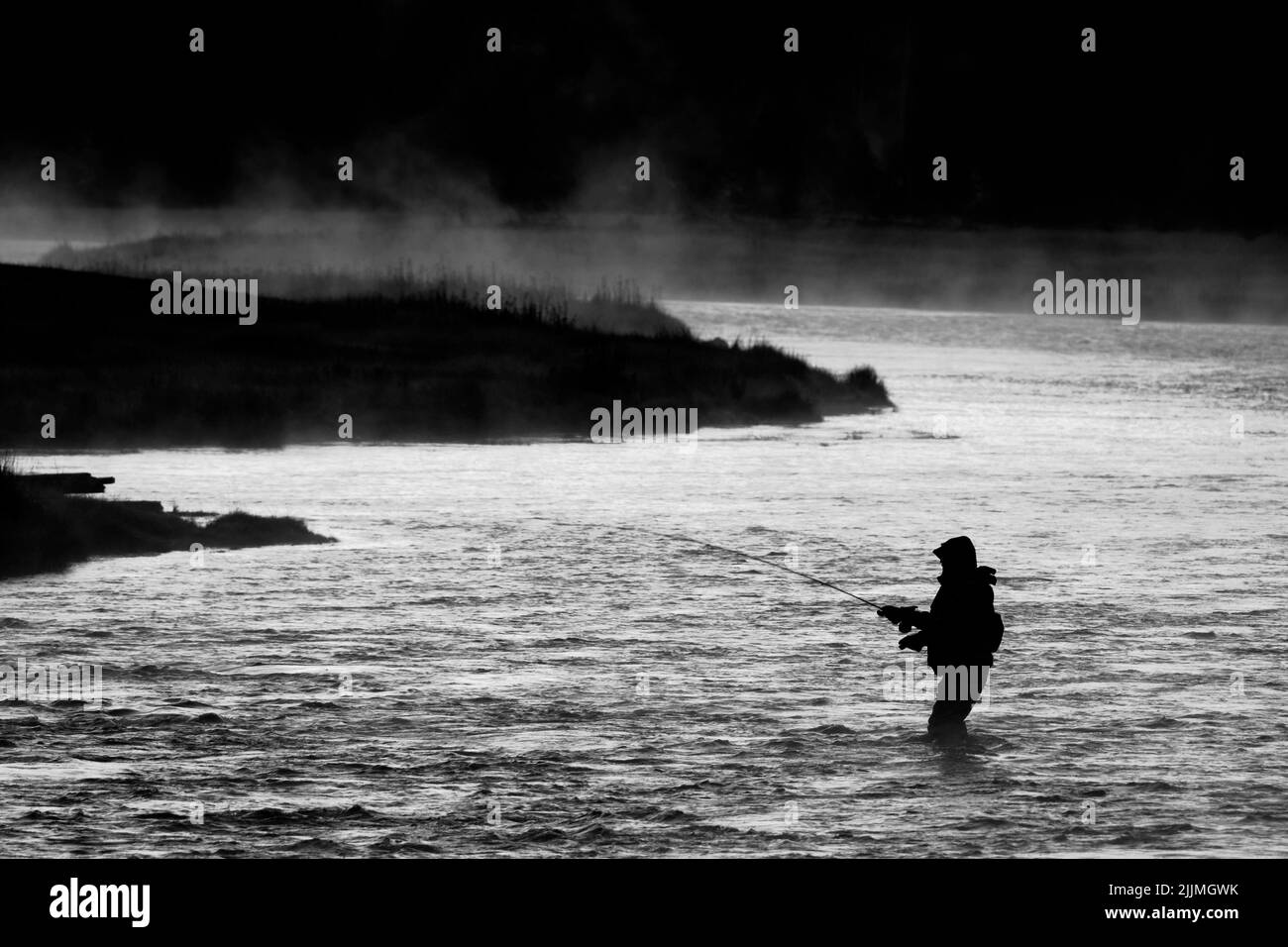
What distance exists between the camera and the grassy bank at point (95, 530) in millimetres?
29625

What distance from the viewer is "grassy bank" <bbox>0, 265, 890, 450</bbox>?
56.2 metres

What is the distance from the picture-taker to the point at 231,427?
56.1 metres

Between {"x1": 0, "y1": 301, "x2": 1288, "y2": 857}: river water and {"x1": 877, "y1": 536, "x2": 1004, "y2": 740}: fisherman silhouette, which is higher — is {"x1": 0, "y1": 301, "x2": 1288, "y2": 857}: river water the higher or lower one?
the lower one

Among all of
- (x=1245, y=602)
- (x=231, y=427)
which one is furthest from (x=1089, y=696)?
(x=231, y=427)

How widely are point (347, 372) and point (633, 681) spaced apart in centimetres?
4365

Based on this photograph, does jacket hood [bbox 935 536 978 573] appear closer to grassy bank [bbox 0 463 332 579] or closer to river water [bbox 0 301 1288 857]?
river water [bbox 0 301 1288 857]

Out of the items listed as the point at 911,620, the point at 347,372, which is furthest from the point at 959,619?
the point at 347,372

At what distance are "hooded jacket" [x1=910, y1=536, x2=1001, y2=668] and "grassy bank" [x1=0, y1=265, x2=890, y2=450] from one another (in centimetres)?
3888

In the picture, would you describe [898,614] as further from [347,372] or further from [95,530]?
[347,372]

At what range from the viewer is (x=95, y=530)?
31.5 m

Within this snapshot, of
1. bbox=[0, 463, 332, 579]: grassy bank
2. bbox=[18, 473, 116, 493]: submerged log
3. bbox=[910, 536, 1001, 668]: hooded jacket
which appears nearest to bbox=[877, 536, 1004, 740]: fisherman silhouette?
bbox=[910, 536, 1001, 668]: hooded jacket

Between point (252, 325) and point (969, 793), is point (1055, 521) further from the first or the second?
point (252, 325)

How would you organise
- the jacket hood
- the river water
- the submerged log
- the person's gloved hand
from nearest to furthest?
the river water < the jacket hood < the person's gloved hand < the submerged log

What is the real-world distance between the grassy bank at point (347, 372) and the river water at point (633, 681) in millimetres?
9384
